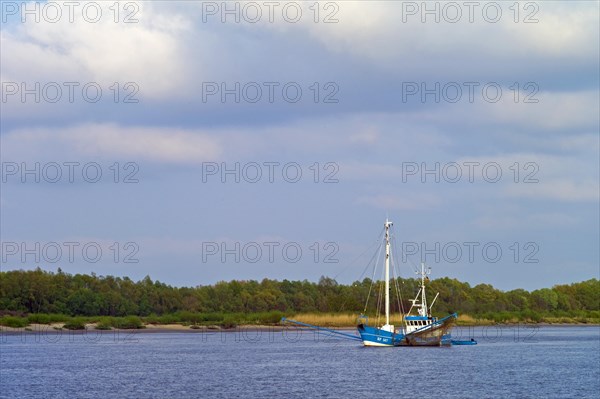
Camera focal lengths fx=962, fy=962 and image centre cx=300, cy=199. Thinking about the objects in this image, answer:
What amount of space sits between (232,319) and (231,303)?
1235cm

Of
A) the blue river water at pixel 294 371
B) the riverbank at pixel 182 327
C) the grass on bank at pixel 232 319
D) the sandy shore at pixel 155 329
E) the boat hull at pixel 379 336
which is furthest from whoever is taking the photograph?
the riverbank at pixel 182 327

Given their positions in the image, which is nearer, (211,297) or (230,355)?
(230,355)

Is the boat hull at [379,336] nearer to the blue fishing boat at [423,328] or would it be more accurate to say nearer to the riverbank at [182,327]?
the blue fishing boat at [423,328]

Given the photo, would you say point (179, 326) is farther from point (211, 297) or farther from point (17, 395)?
point (17, 395)

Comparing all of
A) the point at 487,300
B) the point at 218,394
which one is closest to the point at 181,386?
the point at 218,394

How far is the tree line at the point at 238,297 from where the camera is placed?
456 feet

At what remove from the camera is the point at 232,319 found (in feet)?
493

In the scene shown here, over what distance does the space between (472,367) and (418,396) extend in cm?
2161

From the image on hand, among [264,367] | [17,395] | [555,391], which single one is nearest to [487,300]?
[264,367]

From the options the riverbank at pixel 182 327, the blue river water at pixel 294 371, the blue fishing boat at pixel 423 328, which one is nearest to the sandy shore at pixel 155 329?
the riverbank at pixel 182 327

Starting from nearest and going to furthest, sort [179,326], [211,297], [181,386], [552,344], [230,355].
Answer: [181,386]
[230,355]
[552,344]
[179,326]
[211,297]

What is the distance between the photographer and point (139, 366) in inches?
2975

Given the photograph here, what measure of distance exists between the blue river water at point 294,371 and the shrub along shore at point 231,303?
87.3 feet

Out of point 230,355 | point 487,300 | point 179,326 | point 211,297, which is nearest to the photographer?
point 230,355
